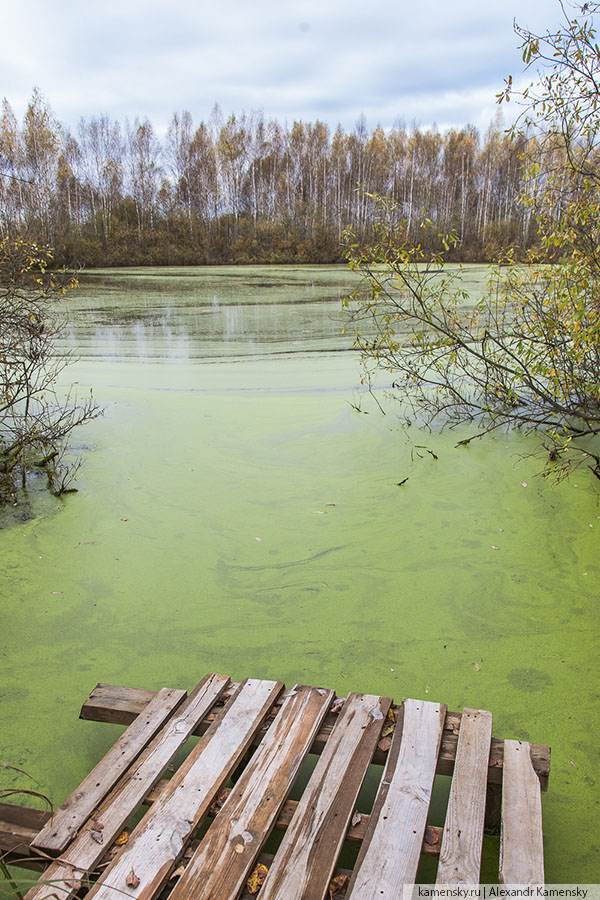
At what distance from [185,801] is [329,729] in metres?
0.41

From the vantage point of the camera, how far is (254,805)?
141 cm

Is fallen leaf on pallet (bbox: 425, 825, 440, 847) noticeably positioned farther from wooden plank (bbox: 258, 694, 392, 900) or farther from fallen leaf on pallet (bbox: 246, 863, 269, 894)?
fallen leaf on pallet (bbox: 246, 863, 269, 894)

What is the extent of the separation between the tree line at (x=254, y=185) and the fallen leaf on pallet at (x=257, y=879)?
23.4 m

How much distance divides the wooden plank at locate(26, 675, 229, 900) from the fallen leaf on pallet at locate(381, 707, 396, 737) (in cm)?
45

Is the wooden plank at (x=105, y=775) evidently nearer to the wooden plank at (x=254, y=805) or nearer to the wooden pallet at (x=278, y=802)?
the wooden pallet at (x=278, y=802)

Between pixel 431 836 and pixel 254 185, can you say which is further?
pixel 254 185

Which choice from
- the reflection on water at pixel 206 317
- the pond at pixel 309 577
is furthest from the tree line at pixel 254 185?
the pond at pixel 309 577

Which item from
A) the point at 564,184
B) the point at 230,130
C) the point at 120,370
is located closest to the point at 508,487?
the point at 564,184

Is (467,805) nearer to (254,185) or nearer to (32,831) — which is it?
(32,831)

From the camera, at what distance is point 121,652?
86.7 inches

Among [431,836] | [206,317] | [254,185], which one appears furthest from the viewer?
[254,185]

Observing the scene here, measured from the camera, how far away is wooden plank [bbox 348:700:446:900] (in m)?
1.23

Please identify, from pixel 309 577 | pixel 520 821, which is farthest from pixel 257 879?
pixel 309 577

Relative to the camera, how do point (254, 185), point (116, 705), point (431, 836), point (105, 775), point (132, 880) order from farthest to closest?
point (254, 185)
point (116, 705)
point (105, 775)
point (431, 836)
point (132, 880)
